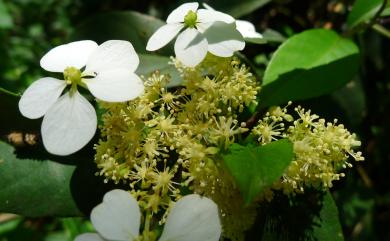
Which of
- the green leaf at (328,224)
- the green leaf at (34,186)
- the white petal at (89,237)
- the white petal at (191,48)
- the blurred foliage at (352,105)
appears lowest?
the blurred foliage at (352,105)

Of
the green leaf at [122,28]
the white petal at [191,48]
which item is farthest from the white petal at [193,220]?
the green leaf at [122,28]

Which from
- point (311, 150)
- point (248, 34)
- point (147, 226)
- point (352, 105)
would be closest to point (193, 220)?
point (147, 226)

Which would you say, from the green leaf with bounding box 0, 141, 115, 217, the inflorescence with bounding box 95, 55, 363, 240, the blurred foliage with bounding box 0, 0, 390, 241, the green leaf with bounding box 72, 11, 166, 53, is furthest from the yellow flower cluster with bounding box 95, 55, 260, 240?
the blurred foliage with bounding box 0, 0, 390, 241

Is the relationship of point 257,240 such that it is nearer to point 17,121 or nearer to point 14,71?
point 17,121

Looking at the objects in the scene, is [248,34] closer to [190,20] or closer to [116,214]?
[190,20]

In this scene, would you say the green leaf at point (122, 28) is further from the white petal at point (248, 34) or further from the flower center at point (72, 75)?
the flower center at point (72, 75)

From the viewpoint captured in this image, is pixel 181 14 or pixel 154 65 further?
pixel 154 65

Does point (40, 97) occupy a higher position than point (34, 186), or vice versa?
point (40, 97)
